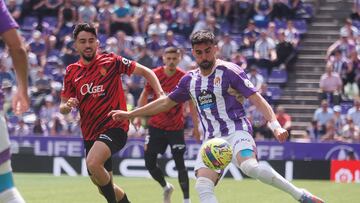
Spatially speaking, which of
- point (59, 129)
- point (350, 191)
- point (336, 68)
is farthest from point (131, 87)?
point (350, 191)

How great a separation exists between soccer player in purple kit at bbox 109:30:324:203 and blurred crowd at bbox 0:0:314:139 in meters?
13.3

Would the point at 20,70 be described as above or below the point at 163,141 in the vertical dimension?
above

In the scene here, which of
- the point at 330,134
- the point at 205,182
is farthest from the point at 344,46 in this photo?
the point at 205,182

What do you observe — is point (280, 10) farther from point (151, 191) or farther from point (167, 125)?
point (167, 125)

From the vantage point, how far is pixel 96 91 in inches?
433

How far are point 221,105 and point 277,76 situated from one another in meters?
16.0

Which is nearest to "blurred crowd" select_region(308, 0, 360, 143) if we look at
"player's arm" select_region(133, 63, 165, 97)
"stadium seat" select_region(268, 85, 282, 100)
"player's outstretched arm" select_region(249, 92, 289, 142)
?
"stadium seat" select_region(268, 85, 282, 100)

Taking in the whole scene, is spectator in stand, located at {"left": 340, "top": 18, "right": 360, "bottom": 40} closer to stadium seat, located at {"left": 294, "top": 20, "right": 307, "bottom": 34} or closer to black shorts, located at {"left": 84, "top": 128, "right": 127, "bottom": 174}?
stadium seat, located at {"left": 294, "top": 20, "right": 307, "bottom": 34}

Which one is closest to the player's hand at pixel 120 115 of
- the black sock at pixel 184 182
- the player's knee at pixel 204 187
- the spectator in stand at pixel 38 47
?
the player's knee at pixel 204 187

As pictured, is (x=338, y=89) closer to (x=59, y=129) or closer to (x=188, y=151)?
(x=188, y=151)

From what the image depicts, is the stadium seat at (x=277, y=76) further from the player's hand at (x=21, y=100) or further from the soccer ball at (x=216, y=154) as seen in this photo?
the player's hand at (x=21, y=100)

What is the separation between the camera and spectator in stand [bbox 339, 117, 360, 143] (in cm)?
2205

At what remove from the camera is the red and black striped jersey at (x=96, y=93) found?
10961 millimetres

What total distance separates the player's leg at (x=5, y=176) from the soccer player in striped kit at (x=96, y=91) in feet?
13.0
